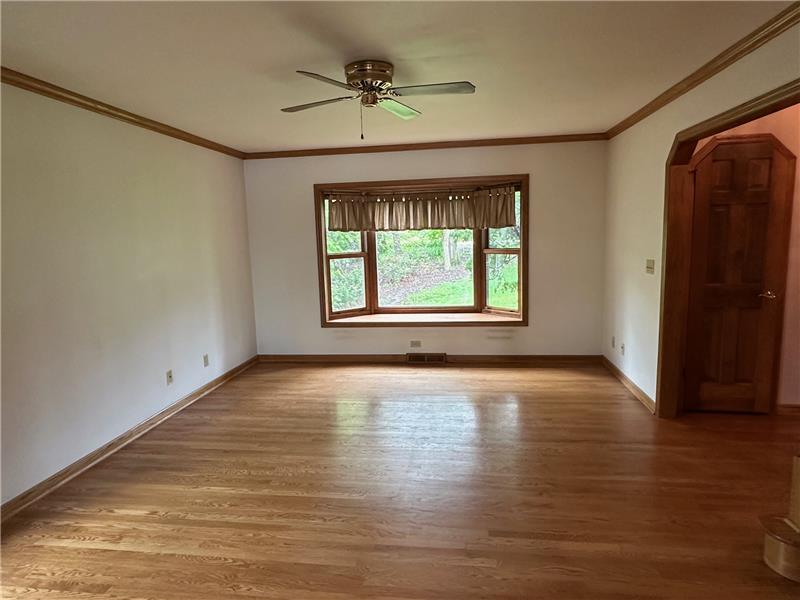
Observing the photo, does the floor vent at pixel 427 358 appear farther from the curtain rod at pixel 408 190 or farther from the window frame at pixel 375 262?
the curtain rod at pixel 408 190

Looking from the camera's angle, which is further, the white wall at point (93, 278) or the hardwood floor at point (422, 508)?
the white wall at point (93, 278)

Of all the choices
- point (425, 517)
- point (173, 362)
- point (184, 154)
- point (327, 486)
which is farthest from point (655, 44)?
point (173, 362)

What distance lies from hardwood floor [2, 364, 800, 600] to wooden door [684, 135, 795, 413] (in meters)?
0.27

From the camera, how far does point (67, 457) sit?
2.93 m

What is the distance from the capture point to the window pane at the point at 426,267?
17.8ft

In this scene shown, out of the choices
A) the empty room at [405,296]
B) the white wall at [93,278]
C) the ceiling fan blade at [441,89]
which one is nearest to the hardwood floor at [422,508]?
the empty room at [405,296]

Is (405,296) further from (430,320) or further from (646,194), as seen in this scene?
(646,194)

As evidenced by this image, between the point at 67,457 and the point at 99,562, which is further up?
the point at 67,457

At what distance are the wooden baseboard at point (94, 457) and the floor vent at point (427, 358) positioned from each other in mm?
2045

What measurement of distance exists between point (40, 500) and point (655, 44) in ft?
13.7

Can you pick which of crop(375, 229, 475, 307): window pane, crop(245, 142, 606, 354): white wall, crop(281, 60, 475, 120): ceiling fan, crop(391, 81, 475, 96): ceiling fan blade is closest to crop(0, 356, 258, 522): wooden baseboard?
crop(245, 142, 606, 354): white wall

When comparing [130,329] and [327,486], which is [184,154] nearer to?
[130,329]

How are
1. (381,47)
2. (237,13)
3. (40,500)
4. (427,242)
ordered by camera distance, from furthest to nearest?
(427,242) → (40,500) → (381,47) → (237,13)

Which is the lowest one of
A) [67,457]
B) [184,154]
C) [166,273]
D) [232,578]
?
[232,578]
